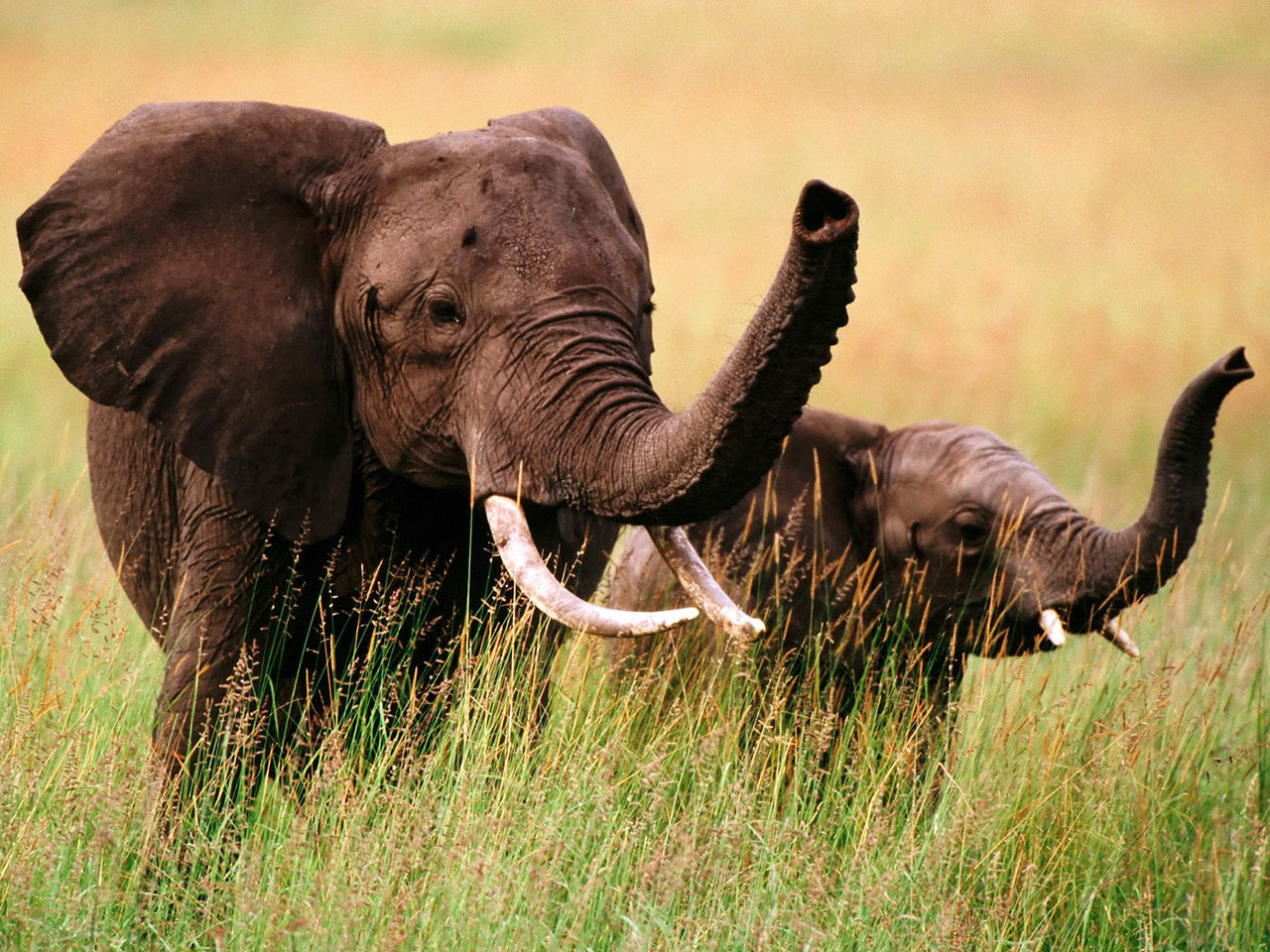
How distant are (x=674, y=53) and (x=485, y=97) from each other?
5.43 m

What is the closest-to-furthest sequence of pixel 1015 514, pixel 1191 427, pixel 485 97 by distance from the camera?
pixel 1191 427
pixel 1015 514
pixel 485 97

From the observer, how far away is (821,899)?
4.45 metres

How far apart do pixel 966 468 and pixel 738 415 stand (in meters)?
2.24

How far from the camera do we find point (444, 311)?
15.0ft

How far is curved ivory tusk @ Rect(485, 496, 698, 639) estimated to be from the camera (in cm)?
399

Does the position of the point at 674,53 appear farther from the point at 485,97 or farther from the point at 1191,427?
the point at 1191,427

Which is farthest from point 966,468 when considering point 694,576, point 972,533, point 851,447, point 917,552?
point 694,576

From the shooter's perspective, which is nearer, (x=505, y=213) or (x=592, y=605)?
(x=592, y=605)

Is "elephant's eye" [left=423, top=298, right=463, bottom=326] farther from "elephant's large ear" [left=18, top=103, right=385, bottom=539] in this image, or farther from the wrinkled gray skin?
the wrinkled gray skin

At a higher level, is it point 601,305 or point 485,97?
point 485,97

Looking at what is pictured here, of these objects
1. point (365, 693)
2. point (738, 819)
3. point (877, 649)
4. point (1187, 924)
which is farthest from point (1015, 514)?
point (365, 693)

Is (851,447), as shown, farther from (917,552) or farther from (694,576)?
(694,576)

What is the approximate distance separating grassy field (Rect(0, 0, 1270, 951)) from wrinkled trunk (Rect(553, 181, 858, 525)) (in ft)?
2.21

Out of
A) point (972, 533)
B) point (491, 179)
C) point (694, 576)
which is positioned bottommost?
point (694, 576)
